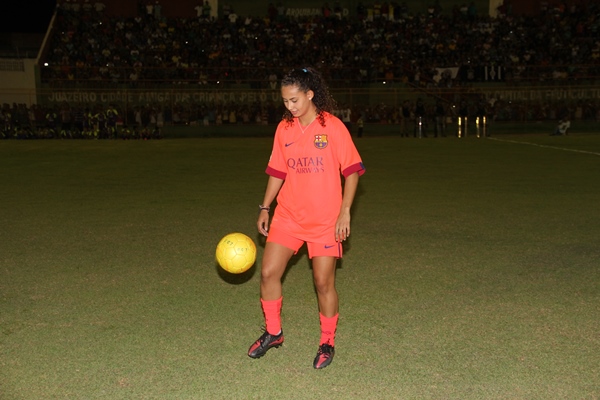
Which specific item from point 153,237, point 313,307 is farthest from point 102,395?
point 153,237

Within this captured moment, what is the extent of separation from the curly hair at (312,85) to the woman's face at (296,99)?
25 millimetres

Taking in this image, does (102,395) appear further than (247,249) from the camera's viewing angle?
No

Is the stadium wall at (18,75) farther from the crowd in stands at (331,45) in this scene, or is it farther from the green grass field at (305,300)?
the green grass field at (305,300)

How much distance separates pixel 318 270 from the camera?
14.7 feet

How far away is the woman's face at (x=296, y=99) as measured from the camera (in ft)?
14.3

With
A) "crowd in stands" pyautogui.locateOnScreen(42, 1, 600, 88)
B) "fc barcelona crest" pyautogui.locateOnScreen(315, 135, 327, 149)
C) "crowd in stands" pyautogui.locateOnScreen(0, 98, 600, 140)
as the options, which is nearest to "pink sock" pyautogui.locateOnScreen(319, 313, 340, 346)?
"fc barcelona crest" pyautogui.locateOnScreen(315, 135, 327, 149)

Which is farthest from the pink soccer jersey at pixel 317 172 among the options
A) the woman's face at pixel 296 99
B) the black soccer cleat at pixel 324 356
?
the black soccer cleat at pixel 324 356

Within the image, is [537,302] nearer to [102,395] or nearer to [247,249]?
[247,249]

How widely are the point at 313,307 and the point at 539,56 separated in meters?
39.4

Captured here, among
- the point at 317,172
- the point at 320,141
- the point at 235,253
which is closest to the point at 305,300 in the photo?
the point at 235,253

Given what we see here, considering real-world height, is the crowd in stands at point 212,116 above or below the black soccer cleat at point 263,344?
above

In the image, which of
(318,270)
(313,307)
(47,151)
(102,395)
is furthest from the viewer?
(47,151)

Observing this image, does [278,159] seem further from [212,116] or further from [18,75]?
[18,75]

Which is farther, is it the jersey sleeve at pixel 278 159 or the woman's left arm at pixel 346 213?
the jersey sleeve at pixel 278 159
